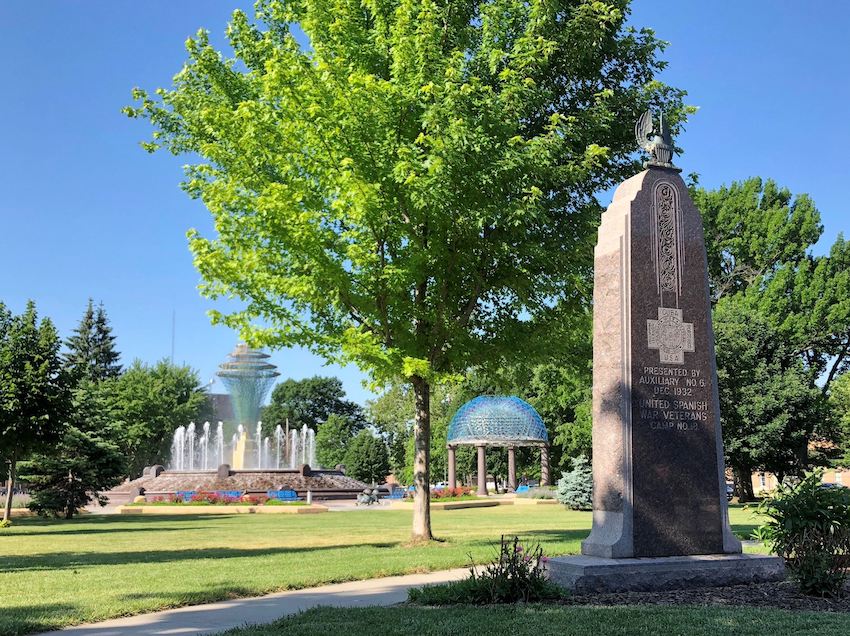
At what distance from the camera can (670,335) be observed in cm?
1070

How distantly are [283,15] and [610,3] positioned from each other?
24.5 ft

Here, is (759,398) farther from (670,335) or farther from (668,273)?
(670,335)

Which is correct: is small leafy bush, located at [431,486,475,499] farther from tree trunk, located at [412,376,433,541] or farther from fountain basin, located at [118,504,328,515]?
tree trunk, located at [412,376,433,541]

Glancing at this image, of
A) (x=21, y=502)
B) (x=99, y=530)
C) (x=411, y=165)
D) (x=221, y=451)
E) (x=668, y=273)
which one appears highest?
(x=411, y=165)

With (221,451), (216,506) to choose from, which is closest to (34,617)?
(216,506)

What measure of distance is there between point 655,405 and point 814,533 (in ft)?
7.74

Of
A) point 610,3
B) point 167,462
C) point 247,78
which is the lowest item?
point 167,462

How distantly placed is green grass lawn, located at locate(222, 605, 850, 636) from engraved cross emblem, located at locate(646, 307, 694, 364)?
3.60m

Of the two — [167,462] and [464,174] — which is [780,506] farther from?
[167,462]

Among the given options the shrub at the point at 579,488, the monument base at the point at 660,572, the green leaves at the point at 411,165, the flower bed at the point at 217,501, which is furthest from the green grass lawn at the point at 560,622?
the flower bed at the point at 217,501

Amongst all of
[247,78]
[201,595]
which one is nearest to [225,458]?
[247,78]

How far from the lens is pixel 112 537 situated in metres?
20.9

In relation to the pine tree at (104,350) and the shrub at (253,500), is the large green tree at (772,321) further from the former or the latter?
the pine tree at (104,350)

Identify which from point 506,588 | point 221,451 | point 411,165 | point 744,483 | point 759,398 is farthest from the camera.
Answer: point 221,451
